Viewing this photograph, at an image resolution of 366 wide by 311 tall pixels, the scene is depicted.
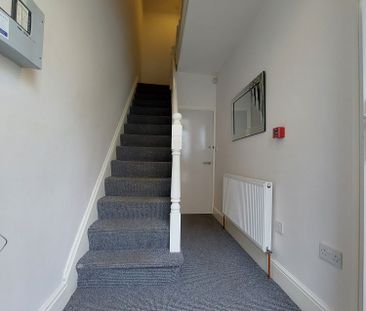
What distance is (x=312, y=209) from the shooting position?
Result: 139 cm

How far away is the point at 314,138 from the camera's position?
4.51 feet

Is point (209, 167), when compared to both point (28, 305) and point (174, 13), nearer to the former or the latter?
point (28, 305)

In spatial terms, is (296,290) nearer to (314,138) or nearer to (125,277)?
(314,138)

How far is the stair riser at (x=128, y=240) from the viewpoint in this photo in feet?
5.90

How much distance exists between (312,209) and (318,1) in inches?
51.3

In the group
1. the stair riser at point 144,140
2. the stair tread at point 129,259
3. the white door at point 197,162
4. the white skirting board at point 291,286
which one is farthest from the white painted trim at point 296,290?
the white door at point 197,162

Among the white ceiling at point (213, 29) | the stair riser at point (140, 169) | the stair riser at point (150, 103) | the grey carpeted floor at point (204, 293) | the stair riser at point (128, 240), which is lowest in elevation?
the grey carpeted floor at point (204, 293)

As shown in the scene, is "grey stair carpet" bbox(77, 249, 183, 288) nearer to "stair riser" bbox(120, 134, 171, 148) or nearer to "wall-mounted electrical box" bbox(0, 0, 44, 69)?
"wall-mounted electrical box" bbox(0, 0, 44, 69)

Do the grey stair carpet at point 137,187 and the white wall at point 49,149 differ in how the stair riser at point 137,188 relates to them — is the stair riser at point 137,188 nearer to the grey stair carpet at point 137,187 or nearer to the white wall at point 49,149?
the grey stair carpet at point 137,187

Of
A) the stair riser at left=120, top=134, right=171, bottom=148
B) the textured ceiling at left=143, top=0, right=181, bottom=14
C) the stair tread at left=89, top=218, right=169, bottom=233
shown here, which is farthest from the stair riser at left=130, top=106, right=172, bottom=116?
the textured ceiling at left=143, top=0, right=181, bottom=14

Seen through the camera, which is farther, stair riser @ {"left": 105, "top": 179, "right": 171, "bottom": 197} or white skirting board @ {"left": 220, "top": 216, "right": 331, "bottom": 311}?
stair riser @ {"left": 105, "top": 179, "right": 171, "bottom": 197}

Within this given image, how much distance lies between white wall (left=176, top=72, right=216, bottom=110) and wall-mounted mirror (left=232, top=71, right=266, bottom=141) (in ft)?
3.26

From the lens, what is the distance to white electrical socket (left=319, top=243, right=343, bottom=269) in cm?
117

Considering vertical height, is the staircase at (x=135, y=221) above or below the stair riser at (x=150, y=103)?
below
